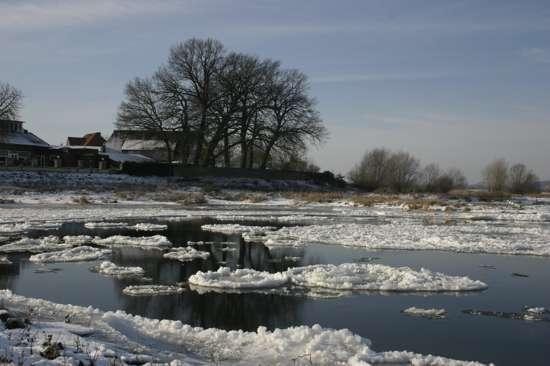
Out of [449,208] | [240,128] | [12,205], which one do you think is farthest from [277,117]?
[12,205]

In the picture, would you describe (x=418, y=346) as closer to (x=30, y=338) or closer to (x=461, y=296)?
(x=461, y=296)

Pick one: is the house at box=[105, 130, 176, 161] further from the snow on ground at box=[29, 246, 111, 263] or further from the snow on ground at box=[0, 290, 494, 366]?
the snow on ground at box=[0, 290, 494, 366]

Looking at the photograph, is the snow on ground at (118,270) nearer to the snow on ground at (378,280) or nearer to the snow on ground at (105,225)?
the snow on ground at (378,280)

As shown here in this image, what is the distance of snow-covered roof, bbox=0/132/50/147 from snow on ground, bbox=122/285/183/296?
192 ft

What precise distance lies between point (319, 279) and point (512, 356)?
5333 mm

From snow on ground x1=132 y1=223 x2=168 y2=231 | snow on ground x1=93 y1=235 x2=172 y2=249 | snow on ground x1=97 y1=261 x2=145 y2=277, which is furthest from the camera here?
snow on ground x1=132 y1=223 x2=168 y2=231

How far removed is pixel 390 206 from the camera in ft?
144

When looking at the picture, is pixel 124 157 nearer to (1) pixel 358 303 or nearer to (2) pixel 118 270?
(2) pixel 118 270

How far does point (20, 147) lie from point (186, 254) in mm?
61408

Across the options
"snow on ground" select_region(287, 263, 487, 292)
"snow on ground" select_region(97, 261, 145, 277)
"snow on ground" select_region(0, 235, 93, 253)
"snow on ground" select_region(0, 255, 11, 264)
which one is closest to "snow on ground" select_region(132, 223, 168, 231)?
"snow on ground" select_region(0, 235, 93, 253)

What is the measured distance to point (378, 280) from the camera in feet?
42.3

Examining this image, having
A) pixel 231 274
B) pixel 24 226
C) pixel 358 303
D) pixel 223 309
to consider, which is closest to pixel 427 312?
pixel 358 303

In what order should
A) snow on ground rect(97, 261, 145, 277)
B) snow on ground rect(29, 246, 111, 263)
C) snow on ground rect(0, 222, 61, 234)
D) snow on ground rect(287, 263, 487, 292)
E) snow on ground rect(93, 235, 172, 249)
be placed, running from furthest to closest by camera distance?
snow on ground rect(0, 222, 61, 234) → snow on ground rect(93, 235, 172, 249) → snow on ground rect(29, 246, 111, 263) → snow on ground rect(97, 261, 145, 277) → snow on ground rect(287, 263, 487, 292)

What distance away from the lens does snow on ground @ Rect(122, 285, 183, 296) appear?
38.3 feet
